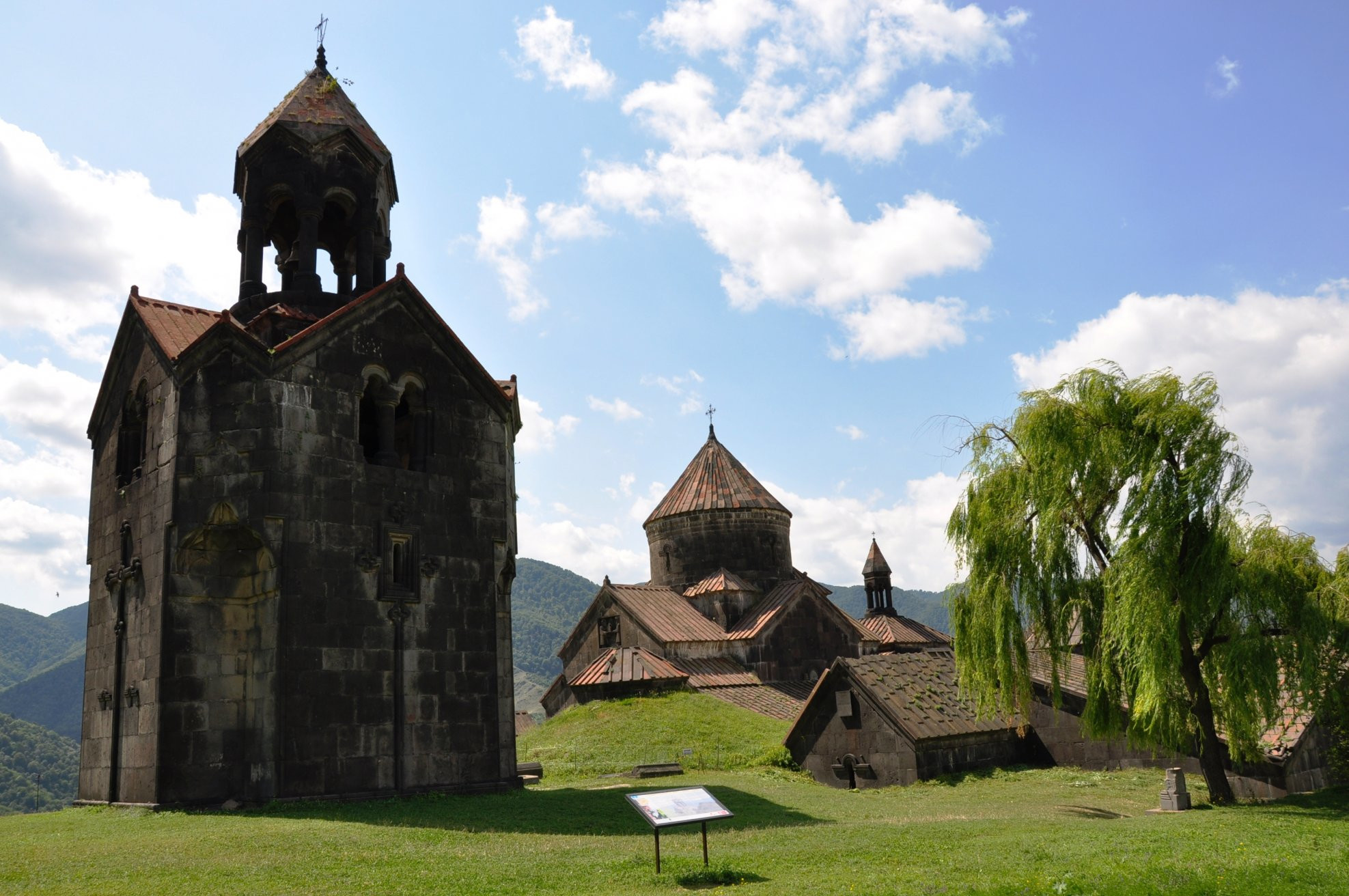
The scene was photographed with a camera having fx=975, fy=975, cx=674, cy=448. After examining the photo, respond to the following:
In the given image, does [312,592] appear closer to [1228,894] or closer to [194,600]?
[194,600]

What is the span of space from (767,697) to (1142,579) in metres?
16.9

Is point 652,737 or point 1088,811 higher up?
point 652,737

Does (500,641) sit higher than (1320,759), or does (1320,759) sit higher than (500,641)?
(500,641)

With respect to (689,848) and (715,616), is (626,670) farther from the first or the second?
(689,848)

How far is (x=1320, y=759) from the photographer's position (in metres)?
16.9

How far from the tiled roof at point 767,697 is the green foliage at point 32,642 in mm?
139822

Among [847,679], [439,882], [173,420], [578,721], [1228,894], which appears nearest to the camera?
[1228,894]

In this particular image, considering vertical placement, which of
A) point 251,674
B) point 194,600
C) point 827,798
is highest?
point 194,600

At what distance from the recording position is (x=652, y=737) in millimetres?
24219

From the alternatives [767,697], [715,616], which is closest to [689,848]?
[767,697]

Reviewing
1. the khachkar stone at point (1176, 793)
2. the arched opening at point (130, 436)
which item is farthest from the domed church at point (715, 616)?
the arched opening at point (130, 436)

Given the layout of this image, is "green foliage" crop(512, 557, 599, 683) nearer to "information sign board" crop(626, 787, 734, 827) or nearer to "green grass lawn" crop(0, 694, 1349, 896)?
"green grass lawn" crop(0, 694, 1349, 896)

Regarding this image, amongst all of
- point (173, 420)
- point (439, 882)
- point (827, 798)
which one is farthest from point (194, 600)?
point (827, 798)

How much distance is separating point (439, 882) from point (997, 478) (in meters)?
10.8
